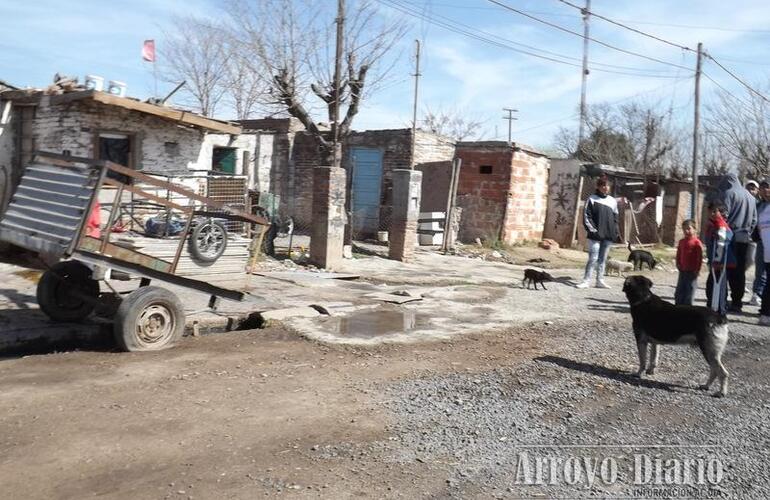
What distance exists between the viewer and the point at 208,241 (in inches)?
296

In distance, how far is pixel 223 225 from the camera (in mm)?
7695

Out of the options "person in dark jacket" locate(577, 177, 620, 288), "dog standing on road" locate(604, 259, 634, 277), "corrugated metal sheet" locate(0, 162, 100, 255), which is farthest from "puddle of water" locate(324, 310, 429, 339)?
"dog standing on road" locate(604, 259, 634, 277)

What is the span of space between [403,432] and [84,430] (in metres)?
2.18

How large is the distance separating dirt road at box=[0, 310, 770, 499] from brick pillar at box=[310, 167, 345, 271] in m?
5.42

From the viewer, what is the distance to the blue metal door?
19.7 meters

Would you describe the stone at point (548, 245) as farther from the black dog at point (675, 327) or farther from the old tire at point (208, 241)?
the old tire at point (208, 241)

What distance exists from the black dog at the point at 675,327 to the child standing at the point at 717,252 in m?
2.99

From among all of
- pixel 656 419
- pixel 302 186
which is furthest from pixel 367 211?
pixel 656 419

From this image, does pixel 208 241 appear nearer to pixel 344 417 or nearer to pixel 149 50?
pixel 344 417

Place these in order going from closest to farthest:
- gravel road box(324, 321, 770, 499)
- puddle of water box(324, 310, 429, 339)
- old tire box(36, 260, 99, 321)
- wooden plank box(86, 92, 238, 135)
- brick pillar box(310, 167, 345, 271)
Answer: gravel road box(324, 321, 770, 499)
old tire box(36, 260, 99, 321)
puddle of water box(324, 310, 429, 339)
brick pillar box(310, 167, 345, 271)
wooden plank box(86, 92, 238, 135)

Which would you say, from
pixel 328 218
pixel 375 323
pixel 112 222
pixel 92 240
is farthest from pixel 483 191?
pixel 92 240

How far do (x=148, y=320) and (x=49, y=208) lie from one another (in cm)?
148

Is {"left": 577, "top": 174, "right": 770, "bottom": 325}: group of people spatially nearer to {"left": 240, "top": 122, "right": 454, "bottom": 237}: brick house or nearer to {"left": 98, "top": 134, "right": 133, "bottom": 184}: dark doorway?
{"left": 240, "top": 122, "right": 454, "bottom": 237}: brick house

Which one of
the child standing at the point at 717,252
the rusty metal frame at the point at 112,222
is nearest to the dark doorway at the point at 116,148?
the rusty metal frame at the point at 112,222
